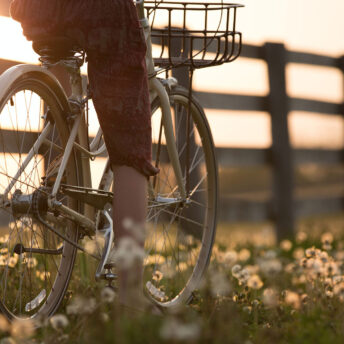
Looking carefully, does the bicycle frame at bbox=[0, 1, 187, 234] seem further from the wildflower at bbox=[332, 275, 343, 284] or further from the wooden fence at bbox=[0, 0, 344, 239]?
the wooden fence at bbox=[0, 0, 344, 239]

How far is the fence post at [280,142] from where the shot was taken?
6594 mm

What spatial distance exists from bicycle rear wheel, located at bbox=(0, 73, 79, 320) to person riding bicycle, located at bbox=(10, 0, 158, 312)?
0.24 meters

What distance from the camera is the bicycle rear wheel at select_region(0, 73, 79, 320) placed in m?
2.27

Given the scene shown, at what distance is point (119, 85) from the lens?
7.09 feet

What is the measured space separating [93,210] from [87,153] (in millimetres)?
196

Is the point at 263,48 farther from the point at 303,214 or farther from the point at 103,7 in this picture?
the point at 103,7

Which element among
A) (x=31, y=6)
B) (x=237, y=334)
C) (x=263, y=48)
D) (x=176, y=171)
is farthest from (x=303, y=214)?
(x=237, y=334)

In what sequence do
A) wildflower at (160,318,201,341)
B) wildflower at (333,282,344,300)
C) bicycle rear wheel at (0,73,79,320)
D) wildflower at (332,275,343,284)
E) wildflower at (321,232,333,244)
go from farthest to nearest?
wildflower at (321,232,333,244), wildflower at (332,275,343,284), bicycle rear wheel at (0,73,79,320), wildflower at (333,282,344,300), wildflower at (160,318,201,341)

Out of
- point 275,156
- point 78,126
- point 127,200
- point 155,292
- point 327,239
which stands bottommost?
point 155,292

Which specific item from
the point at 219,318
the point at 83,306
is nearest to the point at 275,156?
the point at 219,318

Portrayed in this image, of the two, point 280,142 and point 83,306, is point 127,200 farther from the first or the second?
point 280,142

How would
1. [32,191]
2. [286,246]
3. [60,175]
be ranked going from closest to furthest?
[60,175] → [32,191] → [286,246]

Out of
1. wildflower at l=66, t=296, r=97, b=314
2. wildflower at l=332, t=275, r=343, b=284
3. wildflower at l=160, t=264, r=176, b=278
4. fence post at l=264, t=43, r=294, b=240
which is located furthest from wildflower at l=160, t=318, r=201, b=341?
fence post at l=264, t=43, r=294, b=240

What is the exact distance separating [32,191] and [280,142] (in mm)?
4414
